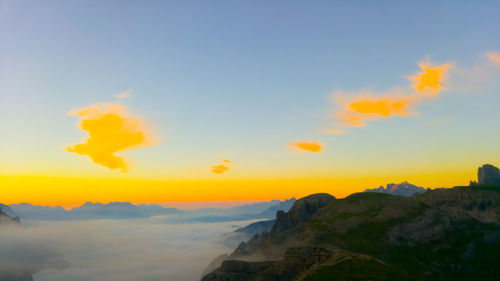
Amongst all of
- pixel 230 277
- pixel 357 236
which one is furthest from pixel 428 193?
pixel 230 277

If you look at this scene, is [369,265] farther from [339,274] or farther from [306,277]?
[306,277]

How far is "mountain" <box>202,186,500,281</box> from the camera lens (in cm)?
10844

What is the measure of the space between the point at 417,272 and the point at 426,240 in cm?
2660

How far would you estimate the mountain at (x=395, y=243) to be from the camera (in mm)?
108438

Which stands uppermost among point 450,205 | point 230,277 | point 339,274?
point 450,205

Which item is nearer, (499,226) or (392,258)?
(392,258)

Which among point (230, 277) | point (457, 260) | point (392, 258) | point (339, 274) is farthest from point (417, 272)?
point (230, 277)

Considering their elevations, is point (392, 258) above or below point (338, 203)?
below

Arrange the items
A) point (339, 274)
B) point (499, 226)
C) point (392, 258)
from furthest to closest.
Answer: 1. point (499, 226)
2. point (392, 258)
3. point (339, 274)

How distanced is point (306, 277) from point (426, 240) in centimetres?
6782

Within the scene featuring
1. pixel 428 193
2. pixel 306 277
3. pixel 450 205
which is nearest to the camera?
pixel 306 277

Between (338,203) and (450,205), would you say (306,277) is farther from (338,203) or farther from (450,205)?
(450,205)

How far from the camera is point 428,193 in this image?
18100cm

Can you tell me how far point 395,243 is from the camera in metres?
135
